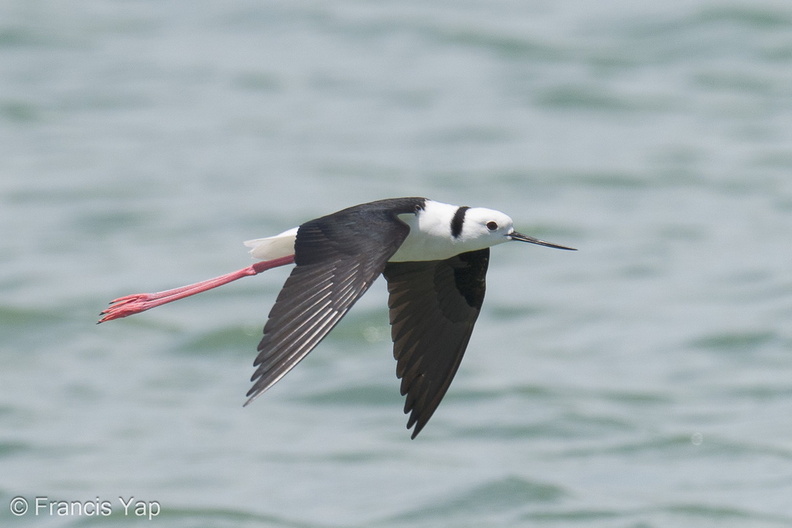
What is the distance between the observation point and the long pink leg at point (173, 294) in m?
8.03

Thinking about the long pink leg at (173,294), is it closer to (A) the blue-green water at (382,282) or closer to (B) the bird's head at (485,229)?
(B) the bird's head at (485,229)

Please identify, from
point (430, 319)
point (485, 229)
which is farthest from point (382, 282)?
point (485, 229)

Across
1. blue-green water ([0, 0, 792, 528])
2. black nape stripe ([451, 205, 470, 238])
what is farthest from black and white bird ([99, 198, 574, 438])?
blue-green water ([0, 0, 792, 528])

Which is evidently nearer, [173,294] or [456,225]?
[456,225]

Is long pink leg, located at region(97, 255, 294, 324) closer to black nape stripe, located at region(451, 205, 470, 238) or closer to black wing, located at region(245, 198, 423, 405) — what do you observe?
black wing, located at region(245, 198, 423, 405)

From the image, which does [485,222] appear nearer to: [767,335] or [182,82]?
[767,335]

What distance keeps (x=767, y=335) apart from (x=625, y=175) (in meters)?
5.16

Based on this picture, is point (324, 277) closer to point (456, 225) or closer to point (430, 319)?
point (456, 225)

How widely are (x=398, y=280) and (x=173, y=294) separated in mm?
1254

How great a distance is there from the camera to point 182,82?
24.0 meters

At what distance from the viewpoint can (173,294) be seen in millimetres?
8305

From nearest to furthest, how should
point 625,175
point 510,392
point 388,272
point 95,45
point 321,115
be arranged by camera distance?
point 388,272
point 510,392
point 625,175
point 321,115
point 95,45

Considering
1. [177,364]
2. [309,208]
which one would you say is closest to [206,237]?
[309,208]

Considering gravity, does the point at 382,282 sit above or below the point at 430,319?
below
